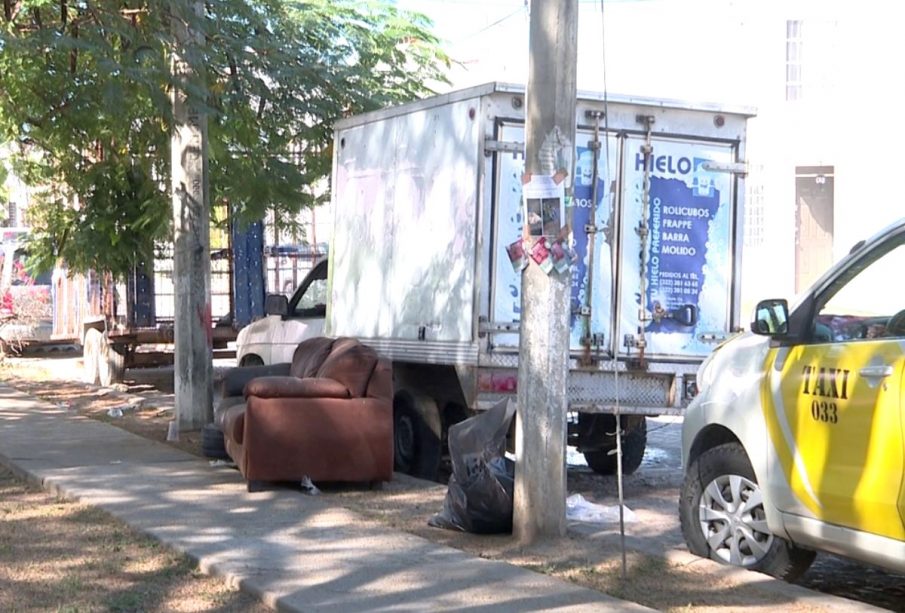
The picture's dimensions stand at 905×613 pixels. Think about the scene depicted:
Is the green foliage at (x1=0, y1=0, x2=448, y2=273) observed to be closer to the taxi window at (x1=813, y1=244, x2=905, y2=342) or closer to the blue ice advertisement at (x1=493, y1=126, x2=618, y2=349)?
the blue ice advertisement at (x1=493, y1=126, x2=618, y2=349)

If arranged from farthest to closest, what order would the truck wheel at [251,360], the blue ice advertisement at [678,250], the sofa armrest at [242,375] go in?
the truck wheel at [251,360] → the sofa armrest at [242,375] → the blue ice advertisement at [678,250]

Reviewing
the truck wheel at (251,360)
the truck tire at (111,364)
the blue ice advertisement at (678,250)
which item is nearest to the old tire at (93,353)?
the truck tire at (111,364)

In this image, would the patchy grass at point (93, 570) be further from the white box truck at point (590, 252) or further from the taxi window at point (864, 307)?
the taxi window at point (864, 307)

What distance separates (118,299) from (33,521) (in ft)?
32.1

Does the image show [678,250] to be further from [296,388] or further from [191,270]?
[191,270]

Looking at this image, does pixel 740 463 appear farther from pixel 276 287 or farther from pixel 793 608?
pixel 276 287

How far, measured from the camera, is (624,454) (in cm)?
1109

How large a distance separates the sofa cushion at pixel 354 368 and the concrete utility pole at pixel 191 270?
364 cm

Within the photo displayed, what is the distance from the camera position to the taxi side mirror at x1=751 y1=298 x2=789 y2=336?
6438mm

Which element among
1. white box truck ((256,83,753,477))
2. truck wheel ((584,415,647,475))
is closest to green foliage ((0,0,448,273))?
white box truck ((256,83,753,477))

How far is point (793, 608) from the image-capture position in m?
6.06

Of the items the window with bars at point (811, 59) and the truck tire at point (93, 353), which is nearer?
the truck tire at point (93, 353)

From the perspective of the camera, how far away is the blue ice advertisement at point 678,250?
982 centimetres

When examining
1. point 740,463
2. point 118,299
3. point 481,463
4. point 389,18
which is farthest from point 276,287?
point 740,463
